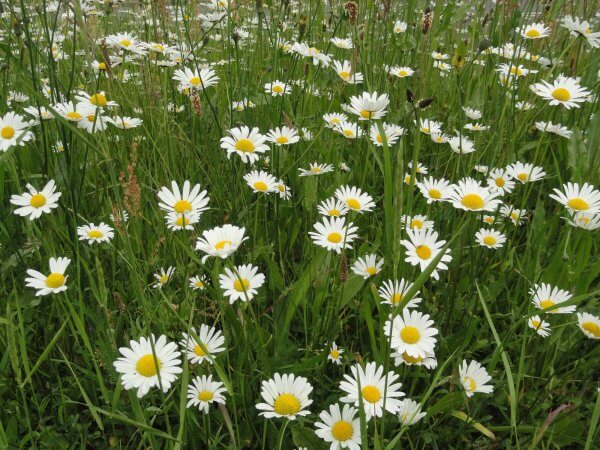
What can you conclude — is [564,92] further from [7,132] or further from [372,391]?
[7,132]

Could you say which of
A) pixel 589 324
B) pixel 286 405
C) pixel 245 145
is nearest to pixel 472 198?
pixel 589 324

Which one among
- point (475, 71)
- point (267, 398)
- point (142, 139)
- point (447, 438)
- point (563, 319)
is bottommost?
point (447, 438)

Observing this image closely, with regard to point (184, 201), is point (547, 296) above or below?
below

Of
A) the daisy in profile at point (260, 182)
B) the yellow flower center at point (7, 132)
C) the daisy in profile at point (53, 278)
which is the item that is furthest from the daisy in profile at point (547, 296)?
the yellow flower center at point (7, 132)

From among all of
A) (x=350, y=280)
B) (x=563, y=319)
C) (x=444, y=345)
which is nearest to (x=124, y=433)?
(x=350, y=280)

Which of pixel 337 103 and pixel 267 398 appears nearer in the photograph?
pixel 267 398

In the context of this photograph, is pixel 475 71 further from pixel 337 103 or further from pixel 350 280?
pixel 350 280
